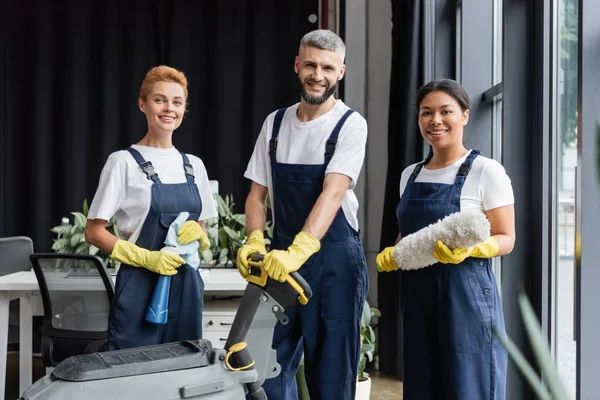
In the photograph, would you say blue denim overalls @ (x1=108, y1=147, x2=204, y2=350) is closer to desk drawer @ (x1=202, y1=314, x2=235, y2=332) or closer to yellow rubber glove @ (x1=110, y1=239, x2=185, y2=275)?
yellow rubber glove @ (x1=110, y1=239, x2=185, y2=275)

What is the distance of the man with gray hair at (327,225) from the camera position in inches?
83.3

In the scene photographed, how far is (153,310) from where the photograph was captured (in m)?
2.29

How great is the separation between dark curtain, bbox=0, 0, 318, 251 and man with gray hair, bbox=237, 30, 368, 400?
132 inches

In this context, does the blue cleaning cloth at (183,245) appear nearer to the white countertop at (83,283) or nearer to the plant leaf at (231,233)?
the white countertop at (83,283)

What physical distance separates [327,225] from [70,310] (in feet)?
4.55

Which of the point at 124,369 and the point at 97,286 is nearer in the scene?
the point at 124,369

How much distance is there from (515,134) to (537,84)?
20 centimetres

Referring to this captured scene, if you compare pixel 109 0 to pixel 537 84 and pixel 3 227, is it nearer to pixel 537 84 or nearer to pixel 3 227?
pixel 3 227

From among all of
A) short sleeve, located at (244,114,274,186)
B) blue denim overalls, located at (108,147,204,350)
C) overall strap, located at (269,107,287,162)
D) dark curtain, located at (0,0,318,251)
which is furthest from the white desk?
dark curtain, located at (0,0,318,251)

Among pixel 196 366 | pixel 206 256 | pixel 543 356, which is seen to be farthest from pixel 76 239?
pixel 543 356

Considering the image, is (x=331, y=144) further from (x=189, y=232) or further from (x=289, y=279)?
(x=189, y=232)

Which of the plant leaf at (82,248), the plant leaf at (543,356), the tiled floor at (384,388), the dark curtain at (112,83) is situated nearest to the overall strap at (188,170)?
the plant leaf at (82,248)

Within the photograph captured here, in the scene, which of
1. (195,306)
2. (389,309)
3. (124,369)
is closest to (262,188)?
(195,306)

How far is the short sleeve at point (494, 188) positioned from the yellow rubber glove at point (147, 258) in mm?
1020
